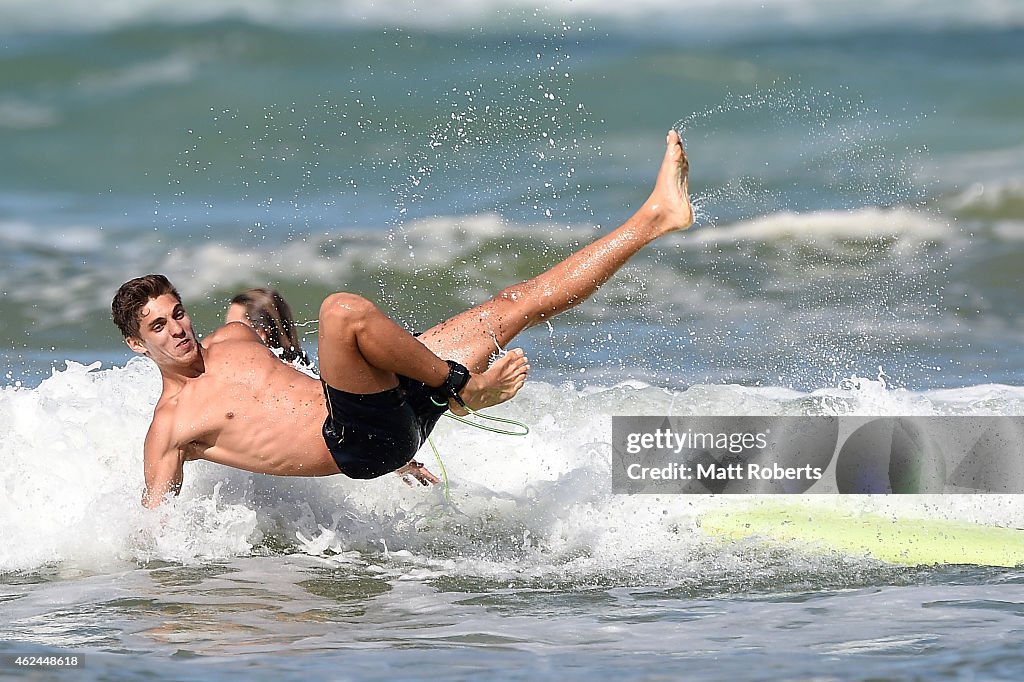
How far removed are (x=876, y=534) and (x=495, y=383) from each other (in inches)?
67.3

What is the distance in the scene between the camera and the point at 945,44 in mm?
15188

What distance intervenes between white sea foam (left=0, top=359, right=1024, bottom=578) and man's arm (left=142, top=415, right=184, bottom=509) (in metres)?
0.07

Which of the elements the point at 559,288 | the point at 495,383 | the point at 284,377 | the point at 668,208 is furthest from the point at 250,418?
the point at 668,208

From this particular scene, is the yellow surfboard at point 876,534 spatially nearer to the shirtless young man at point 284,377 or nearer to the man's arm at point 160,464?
the shirtless young man at point 284,377

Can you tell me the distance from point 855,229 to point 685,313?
8.18ft

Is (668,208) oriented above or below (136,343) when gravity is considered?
above

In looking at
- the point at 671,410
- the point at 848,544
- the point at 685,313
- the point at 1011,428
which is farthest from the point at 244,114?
the point at 848,544

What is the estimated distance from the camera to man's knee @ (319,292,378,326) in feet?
13.0

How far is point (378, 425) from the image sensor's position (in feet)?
14.1

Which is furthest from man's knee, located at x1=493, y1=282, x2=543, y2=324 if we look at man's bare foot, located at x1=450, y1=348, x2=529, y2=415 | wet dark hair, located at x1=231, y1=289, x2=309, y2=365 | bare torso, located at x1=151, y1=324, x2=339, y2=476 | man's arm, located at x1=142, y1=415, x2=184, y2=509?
man's arm, located at x1=142, y1=415, x2=184, y2=509

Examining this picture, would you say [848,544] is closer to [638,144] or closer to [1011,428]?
[1011,428]

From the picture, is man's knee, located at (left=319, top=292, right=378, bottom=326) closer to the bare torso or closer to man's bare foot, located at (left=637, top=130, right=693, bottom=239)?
the bare torso

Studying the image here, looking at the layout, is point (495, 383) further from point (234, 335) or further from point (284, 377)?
point (234, 335)

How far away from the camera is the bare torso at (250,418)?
4625 millimetres
